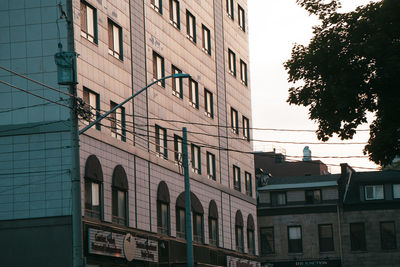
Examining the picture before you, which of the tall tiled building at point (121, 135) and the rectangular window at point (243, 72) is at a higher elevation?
the rectangular window at point (243, 72)

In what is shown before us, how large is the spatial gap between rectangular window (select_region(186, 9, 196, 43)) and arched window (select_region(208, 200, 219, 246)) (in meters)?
10.9

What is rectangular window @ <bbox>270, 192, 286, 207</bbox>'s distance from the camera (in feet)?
274

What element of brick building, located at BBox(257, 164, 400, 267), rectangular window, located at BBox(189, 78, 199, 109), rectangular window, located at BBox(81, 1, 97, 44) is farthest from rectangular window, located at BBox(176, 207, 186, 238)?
brick building, located at BBox(257, 164, 400, 267)

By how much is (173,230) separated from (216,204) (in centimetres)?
934

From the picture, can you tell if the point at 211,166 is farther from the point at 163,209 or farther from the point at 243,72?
the point at 243,72

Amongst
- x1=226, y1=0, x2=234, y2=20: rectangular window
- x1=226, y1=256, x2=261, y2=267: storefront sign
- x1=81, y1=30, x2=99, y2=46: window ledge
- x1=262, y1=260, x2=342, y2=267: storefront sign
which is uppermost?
x1=226, y1=0, x2=234, y2=20: rectangular window

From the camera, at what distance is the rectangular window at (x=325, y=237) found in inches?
3201

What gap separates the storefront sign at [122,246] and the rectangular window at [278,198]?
41.0 meters

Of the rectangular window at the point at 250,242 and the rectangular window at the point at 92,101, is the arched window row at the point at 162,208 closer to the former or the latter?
the rectangular window at the point at 250,242

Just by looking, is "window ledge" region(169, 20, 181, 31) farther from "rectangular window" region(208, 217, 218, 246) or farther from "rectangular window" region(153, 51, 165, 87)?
"rectangular window" region(208, 217, 218, 246)

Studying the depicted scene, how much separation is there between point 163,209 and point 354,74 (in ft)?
66.8

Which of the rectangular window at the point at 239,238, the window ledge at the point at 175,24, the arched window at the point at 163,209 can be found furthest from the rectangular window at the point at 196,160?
the rectangular window at the point at 239,238

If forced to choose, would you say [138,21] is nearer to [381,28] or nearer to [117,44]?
[117,44]

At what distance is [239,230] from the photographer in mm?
61875
